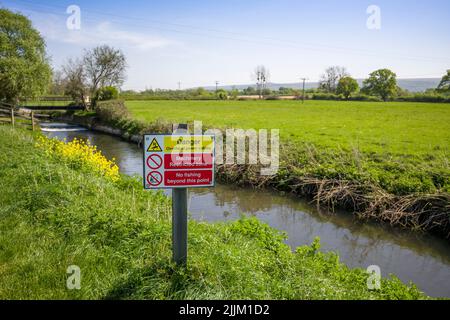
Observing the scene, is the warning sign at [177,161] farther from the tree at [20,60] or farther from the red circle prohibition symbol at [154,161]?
the tree at [20,60]

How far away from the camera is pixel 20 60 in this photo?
2550 centimetres

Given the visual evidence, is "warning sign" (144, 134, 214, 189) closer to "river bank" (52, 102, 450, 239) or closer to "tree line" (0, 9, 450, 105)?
"river bank" (52, 102, 450, 239)

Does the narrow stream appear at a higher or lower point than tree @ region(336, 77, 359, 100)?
lower

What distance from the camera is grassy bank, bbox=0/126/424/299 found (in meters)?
3.65

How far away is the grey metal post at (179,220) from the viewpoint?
12.0ft

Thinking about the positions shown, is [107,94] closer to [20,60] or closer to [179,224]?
[20,60]

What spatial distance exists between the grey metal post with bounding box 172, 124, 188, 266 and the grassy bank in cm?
14

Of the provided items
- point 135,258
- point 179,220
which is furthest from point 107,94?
point 179,220

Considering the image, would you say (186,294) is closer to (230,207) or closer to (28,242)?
(28,242)

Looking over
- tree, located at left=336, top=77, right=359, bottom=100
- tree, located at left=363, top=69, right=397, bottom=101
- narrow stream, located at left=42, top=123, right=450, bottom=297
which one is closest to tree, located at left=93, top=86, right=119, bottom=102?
narrow stream, located at left=42, top=123, right=450, bottom=297

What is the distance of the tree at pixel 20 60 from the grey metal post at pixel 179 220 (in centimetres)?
2686

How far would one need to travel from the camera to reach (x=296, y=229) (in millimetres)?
8750

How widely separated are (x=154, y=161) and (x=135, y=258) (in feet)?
4.84
